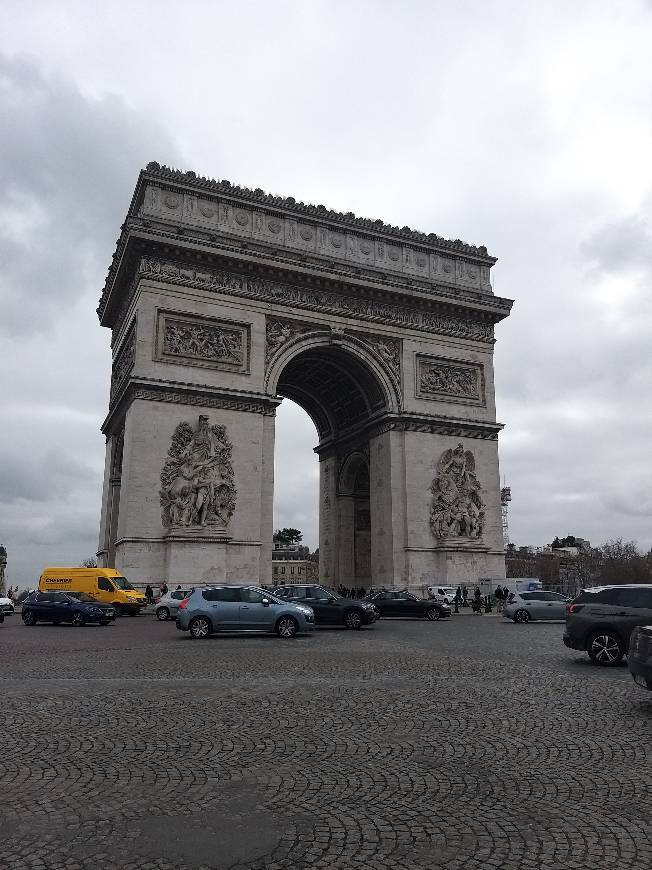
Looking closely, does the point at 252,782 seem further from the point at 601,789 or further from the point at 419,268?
the point at 419,268

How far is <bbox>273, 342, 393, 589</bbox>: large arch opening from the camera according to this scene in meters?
38.0

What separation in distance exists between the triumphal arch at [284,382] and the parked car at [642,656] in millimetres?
22839

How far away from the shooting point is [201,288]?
32062mm

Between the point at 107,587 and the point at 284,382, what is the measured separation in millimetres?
18088

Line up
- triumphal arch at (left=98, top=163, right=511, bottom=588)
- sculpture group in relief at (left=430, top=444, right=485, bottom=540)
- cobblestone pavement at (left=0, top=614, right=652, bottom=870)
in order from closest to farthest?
cobblestone pavement at (left=0, top=614, right=652, bottom=870) < triumphal arch at (left=98, top=163, right=511, bottom=588) < sculpture group in relief at (left=430, top=444, right=485, bottom=540)

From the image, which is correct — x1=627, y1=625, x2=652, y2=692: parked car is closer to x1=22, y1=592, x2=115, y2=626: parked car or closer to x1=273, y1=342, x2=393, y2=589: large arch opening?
x1=22, y1=592, x2=115, y2=626: parked car

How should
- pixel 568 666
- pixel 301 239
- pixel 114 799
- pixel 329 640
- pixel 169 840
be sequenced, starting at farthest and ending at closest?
pixel 301 239 < pixel 329 640 < pixel 568 666 < pixel 114 799 < pixel 169 840

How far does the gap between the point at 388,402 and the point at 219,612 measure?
2034cm

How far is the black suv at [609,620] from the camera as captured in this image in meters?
11.9

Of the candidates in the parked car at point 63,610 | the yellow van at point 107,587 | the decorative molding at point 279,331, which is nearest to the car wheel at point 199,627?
the parked car at point 63,610

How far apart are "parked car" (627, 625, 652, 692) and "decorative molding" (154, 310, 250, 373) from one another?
2565 cm

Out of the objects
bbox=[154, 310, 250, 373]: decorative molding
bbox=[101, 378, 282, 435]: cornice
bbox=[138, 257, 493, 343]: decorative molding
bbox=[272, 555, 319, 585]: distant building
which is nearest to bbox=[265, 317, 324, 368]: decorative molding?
bbox=[138, 257, 493, 343]: decorative molding

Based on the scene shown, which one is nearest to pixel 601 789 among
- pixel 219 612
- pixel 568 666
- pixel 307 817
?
pixel 307 817

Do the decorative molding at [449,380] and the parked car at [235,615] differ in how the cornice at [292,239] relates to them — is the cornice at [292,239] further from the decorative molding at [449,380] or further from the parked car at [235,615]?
the parked car at [235,615]
